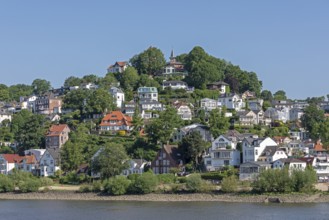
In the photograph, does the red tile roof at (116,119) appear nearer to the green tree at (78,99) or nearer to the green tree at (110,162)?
the green tree at (78,99)

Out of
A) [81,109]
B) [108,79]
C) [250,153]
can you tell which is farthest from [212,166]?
[108,79]

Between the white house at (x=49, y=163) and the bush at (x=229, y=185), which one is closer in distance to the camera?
the bush at (x=229, y=185)

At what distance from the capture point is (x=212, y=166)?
57688mm

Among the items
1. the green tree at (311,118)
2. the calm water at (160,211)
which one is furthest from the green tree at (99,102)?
the calm water at (160,211)

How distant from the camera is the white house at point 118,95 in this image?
79.9m

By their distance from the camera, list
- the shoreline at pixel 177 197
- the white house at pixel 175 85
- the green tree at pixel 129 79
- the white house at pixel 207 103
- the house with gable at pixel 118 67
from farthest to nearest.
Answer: the house with gable at pixel 118 67 → the green tree at pixel 129 79 → the white house at pixel 175 85 → the white house at pixel 207 103 → the shoreline at pixel 177 197

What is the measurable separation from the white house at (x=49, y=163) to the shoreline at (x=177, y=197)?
7.27m

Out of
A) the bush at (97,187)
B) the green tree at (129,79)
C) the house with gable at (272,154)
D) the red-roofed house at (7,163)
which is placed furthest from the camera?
the green tree at (129,79)

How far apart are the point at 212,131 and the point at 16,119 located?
25.9 m

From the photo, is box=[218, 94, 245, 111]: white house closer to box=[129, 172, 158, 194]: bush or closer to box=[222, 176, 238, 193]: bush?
box=[129, 172, 158, 194]: bush

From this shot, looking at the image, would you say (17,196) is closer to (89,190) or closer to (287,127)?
(89,190)

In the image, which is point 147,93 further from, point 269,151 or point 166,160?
point 269,151

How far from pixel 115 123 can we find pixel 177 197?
74.9 feet

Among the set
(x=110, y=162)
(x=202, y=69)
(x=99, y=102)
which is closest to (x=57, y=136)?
(x=99, y=102)
